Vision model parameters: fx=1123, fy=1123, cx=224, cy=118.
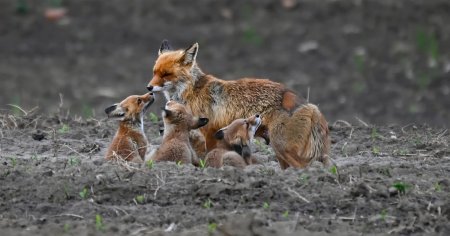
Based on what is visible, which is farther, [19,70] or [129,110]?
[19,70]

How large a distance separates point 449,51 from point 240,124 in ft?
31.4

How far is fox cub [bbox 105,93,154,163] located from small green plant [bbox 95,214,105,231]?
6.52 feet

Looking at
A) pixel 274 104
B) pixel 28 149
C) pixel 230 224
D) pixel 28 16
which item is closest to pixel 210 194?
pixel 230 224

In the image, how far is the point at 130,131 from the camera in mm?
11789

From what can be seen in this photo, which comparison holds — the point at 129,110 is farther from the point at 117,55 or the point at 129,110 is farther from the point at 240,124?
the point at 117,55

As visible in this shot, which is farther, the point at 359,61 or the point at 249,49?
the point at 249,49

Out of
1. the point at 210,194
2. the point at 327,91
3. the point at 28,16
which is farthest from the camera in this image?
the point at 28,16

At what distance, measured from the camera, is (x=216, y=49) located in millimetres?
20875

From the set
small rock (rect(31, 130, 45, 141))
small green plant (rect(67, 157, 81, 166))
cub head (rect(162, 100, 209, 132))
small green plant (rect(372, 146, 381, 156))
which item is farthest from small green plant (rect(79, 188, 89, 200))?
small green plant (rect(372, 146, 381, 156))

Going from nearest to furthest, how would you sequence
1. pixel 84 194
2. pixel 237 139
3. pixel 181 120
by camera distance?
pixel 84 194
pixel 237 139
pixel 181 120

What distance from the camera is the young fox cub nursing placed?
36.6 feet

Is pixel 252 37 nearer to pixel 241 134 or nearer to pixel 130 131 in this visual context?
pixel 130 131

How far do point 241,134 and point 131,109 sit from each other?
137 centimetres

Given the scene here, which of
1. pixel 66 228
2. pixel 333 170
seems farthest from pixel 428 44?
pixel 66 228
